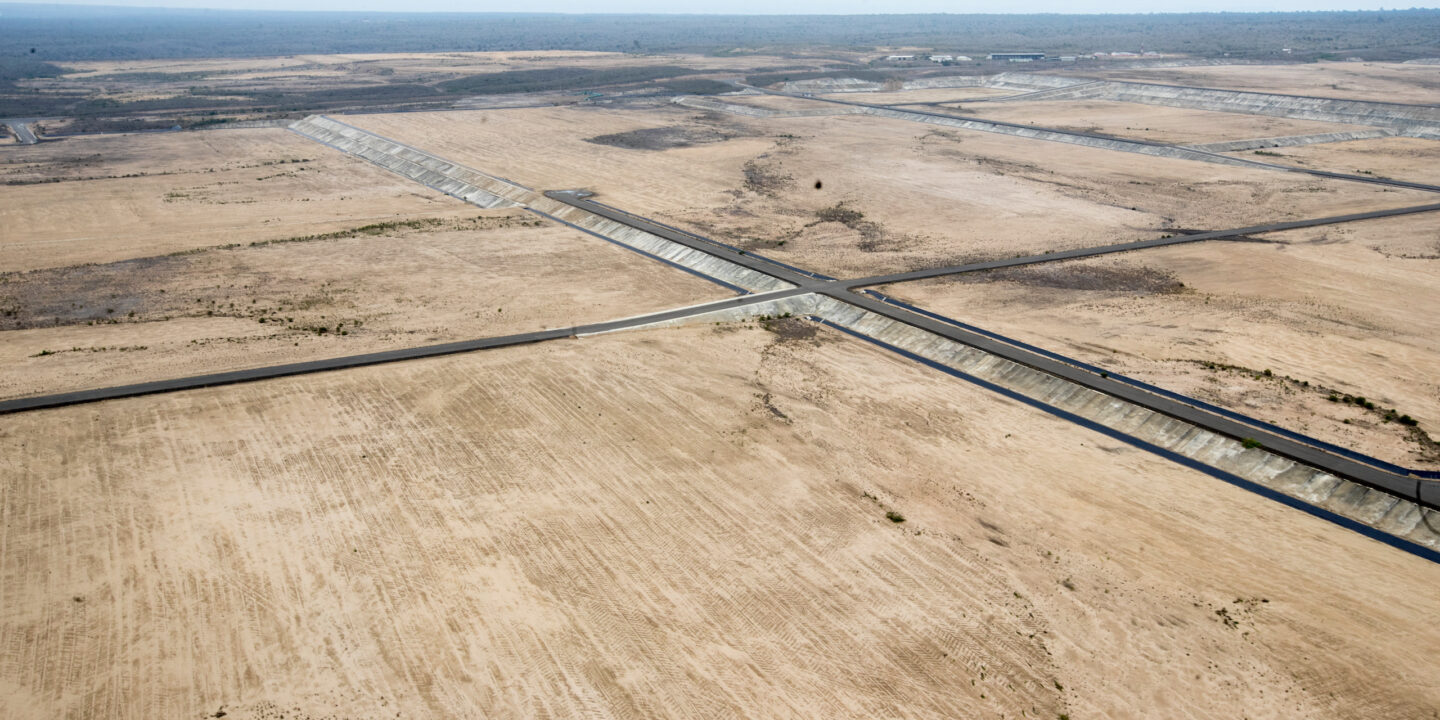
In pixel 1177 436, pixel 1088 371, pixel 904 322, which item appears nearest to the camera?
pixel 1177 436

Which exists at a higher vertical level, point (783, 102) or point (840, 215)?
point (783, 102)

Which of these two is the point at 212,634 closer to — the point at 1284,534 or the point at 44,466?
the point at 44,466

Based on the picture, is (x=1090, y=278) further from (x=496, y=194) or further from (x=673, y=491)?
(x=496, y=194)

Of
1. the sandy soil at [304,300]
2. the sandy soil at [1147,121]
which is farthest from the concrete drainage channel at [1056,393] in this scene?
the sandy soil at [1147,121]

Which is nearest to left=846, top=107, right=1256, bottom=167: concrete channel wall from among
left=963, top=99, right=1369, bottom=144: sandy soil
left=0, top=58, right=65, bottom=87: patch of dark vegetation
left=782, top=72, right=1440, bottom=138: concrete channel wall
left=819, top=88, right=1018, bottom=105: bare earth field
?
left=963, top=99, right=1369, bottom=144: sandy soil

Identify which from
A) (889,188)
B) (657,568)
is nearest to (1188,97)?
(889,188)

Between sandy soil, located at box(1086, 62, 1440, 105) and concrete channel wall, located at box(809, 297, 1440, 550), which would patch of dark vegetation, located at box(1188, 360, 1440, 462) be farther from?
sandy soil, located at box(1086, 62, 1440, 105)

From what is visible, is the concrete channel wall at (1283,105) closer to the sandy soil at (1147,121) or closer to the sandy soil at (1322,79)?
the sandy soil at (1147,121)
